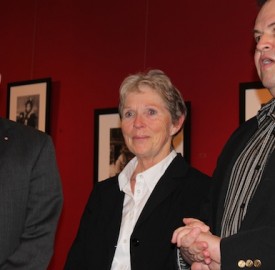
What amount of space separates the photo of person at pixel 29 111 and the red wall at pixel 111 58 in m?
0.15

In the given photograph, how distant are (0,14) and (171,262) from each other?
3.55 metres

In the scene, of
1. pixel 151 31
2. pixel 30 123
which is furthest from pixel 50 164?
pixel 30 123

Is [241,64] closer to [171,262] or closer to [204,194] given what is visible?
[204,194]

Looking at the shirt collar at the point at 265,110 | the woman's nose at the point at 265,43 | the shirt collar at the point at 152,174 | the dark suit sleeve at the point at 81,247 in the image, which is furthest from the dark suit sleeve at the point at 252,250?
the dark suit sleeve at the point at 81,247

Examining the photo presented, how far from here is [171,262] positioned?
8.88 ft

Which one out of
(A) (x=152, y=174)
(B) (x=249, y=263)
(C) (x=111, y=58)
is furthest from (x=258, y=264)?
(C) (x=111, y=58)

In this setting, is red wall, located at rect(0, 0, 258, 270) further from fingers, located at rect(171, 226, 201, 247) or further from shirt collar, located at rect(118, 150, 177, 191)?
fingers, located at rect(171, 226, 201, 247)

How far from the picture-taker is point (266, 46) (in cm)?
221

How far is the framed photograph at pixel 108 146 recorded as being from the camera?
14.1ft

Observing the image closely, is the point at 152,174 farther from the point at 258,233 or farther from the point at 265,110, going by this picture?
the point at 258,233

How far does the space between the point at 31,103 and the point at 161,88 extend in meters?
2.07

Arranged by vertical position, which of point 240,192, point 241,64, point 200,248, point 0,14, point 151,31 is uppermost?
point 0,14

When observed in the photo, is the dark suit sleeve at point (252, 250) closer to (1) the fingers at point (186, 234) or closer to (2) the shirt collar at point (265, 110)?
(1) the fingers at point (186, 234)

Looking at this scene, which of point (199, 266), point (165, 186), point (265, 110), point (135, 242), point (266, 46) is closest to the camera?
point (199, 266)
